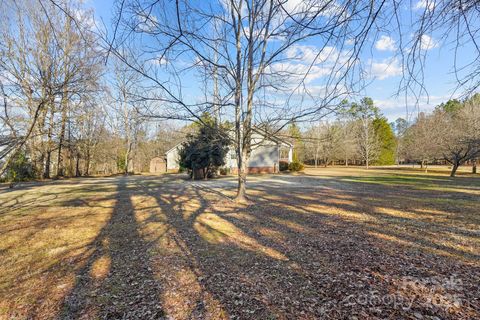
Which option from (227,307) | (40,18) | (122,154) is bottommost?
(227,307)

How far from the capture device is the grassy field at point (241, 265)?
8.44 feet

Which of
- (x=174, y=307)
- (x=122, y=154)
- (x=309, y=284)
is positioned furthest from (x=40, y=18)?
(x=122, y=154)

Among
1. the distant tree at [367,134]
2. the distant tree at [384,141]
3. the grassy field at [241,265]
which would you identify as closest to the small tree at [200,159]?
the grassy field at [241,265]

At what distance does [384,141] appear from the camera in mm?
41719

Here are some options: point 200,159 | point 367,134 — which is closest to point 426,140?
point 367,134

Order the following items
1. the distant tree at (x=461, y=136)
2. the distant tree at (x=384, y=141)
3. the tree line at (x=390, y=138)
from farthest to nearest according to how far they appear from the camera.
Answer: the distant tree at (x=384, y=141) → the distant tree at (x=461, y=136) → the tree line at (x=390, y=138)

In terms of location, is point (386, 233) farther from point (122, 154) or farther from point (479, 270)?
point (122, 154)

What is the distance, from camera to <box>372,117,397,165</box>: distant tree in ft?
134

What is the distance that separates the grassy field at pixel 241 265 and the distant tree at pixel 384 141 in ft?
127

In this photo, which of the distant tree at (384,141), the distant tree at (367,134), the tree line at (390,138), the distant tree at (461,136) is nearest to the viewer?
the tree line at (390,138)

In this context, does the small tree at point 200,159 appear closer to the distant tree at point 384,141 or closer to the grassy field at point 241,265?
the grassy field at point 241,265

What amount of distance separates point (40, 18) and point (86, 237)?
1018cm

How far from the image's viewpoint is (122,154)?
28484 mm

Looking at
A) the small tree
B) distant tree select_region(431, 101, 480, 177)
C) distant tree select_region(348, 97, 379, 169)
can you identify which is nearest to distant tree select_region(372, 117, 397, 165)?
distant tree select_region(348, 97, 379, 169)
